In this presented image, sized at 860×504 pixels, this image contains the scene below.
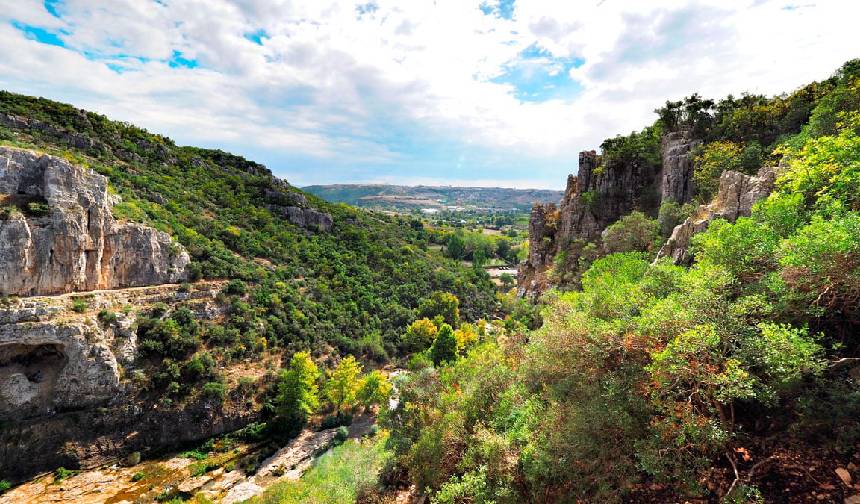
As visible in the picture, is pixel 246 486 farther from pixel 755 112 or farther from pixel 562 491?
pixel 755 112

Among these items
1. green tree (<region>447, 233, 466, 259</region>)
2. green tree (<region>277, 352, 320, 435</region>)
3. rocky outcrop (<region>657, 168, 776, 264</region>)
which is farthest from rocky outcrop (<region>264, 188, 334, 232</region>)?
rocky outcrop (<region>657, 168, 776, 264</region>)

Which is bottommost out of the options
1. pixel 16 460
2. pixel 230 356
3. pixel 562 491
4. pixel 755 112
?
pixel 16 460

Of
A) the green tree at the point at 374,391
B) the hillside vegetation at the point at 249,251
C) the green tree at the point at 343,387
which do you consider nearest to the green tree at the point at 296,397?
the green tree at the point at 343,387

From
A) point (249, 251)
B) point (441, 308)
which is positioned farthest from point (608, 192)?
point (249, 251)

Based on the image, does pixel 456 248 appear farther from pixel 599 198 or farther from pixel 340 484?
pixel 340 484

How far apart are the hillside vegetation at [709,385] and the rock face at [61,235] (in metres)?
41.0

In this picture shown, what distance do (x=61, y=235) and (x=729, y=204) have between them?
55.1 meters

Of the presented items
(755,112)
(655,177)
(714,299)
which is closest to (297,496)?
(714,299)

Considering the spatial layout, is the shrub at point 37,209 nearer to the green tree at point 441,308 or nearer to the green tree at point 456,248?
the green tree at point 441,308

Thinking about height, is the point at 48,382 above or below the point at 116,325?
below

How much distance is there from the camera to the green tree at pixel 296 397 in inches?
1496

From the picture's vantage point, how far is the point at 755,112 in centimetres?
2684

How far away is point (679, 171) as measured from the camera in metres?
29.0

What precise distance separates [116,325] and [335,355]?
24675mm
